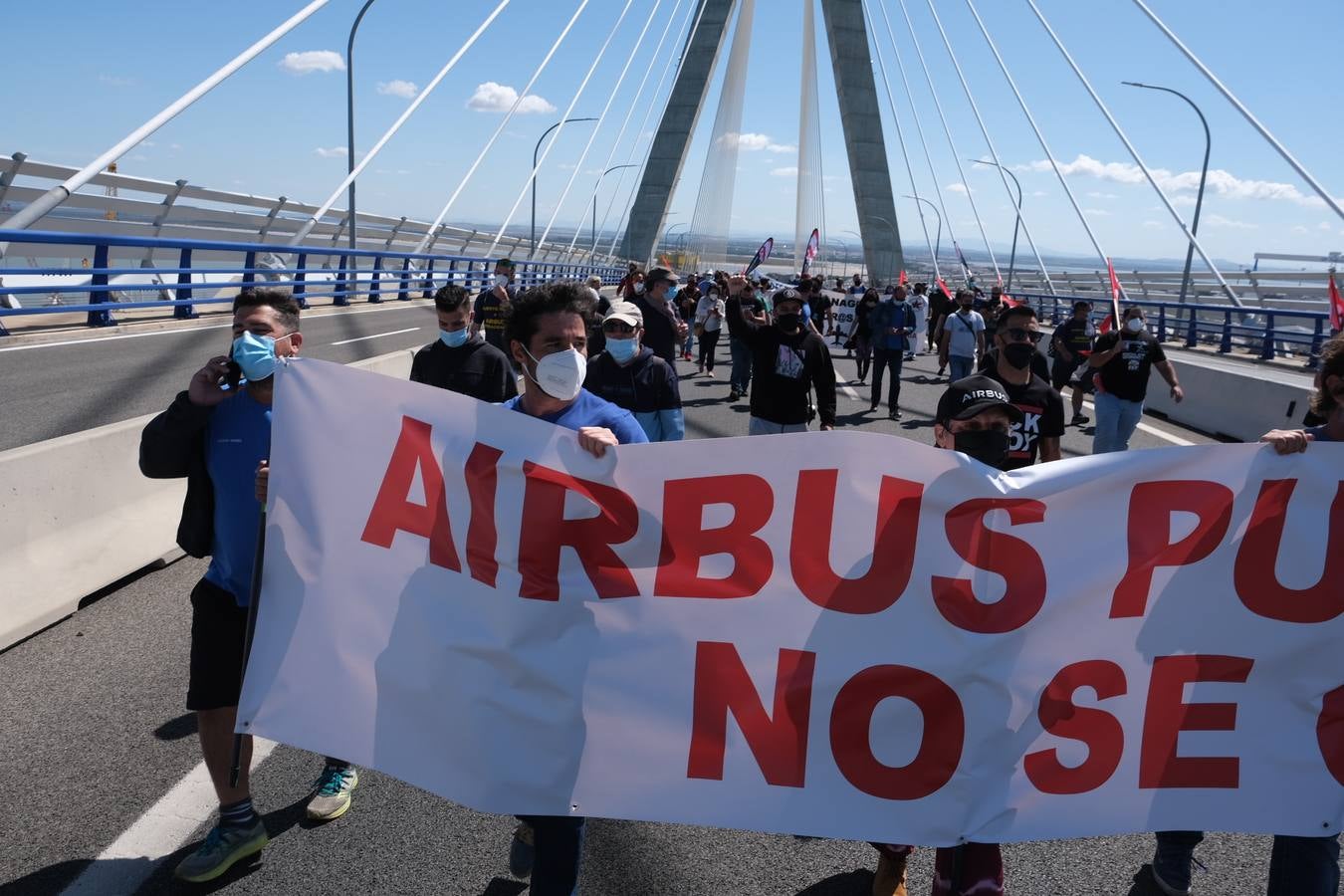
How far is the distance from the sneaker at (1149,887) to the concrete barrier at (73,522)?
15.2ft

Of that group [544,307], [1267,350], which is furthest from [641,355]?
[1267,350]

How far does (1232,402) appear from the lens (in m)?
14.4

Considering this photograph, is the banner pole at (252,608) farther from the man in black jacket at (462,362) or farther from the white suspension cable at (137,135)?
the white suspension cable at (137,135)

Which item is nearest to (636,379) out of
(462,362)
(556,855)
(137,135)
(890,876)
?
(462,362)

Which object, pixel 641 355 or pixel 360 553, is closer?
pixel 360 553

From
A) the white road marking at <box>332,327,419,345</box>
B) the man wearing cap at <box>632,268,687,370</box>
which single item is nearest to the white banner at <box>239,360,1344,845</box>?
the man wearing cap at <box>632,268,687,370</box>

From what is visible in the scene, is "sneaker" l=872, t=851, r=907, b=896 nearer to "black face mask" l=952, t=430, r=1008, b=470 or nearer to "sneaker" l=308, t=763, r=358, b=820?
"black face mask" l=952, t=430, r=1008, b=470

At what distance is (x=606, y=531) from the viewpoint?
3.04 meters

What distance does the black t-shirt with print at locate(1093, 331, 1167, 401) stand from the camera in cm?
873

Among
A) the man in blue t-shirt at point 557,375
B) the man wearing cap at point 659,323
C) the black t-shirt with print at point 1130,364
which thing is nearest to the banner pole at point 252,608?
the man in blue t-shirt at point 557,375

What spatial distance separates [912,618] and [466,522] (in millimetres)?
1280

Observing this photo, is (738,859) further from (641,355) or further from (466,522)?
(641,355)

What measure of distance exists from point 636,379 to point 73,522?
301cm

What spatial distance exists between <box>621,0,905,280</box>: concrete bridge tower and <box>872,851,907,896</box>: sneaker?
4158 centimetres
